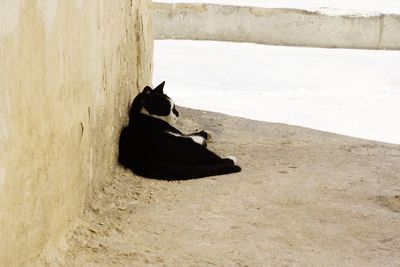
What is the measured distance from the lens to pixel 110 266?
2.53 metres

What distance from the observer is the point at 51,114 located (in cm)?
245

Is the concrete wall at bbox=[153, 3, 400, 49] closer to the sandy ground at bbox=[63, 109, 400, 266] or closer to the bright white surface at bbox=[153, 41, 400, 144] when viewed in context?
the bright white surface at bbox=[153, 41, 400, 144]

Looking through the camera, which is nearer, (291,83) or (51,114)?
(51,114)

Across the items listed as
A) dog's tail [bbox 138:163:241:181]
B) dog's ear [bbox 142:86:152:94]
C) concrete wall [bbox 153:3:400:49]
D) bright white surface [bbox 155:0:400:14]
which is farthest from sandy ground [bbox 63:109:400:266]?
bright white surface [bbox 155:0:400:14]

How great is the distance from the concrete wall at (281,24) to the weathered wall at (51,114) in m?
6.50

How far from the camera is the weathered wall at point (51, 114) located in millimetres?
2070

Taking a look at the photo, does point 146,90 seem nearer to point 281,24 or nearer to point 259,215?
point 259,215

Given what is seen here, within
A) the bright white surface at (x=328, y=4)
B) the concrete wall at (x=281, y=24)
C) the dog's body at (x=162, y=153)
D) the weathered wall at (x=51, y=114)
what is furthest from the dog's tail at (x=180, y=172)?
the bright white surface at (x=328, y=4)

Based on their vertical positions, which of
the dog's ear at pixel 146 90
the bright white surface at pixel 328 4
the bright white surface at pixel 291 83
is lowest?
the bright white surface at pixel 291 83

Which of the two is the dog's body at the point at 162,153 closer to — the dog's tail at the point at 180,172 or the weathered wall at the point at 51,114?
the dog's tail at the point at 180,172

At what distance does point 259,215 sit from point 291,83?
419cm

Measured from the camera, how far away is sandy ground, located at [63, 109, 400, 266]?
269 cm

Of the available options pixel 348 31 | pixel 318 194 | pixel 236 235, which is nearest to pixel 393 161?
A: pixel 318 194

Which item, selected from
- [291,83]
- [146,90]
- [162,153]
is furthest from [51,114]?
[291,83]
